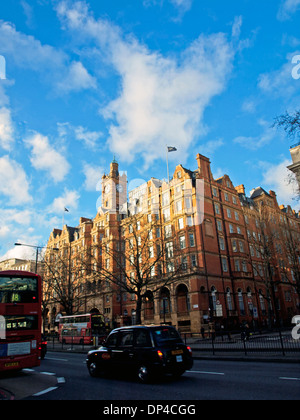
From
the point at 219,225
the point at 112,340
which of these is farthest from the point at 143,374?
the point at 219,225

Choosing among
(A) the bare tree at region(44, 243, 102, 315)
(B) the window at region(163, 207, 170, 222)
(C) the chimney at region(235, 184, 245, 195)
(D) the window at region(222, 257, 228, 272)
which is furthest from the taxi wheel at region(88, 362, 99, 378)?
(C) the chimney at region(235, 184, 245, 195)

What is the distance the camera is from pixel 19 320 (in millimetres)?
12266

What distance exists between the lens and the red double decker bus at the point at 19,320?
11617 millimetres

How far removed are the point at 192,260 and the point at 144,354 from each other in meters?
32.4

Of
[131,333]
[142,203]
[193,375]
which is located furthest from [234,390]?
[142,203]

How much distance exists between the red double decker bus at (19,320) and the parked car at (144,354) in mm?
3219

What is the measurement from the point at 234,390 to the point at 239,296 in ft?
127

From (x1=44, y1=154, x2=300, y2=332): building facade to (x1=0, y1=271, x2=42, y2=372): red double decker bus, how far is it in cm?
1904

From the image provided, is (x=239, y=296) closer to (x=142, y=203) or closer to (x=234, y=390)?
(x=142, y=203)

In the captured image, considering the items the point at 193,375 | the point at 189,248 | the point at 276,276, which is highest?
the point at 189,248

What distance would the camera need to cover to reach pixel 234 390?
746 cm

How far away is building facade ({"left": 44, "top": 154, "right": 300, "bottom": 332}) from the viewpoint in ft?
124
